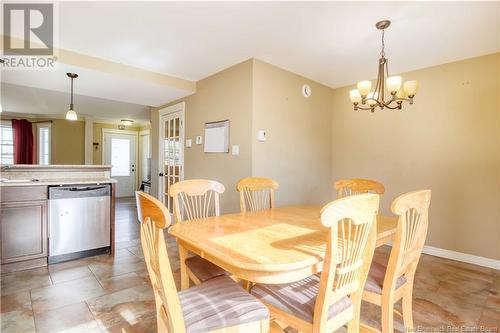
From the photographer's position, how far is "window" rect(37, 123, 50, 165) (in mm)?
6596

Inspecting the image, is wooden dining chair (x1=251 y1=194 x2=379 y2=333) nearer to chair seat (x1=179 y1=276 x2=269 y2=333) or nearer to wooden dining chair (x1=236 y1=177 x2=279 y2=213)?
chair seat (x1=179 y1=276 x2=269 y2=333)

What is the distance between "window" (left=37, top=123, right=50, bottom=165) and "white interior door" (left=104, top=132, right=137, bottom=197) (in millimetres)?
1315

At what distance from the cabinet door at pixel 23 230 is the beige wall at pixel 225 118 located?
190cm

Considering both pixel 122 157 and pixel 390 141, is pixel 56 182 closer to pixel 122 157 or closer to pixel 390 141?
pixel 390 141

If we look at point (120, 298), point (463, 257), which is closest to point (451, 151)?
point (463, 257)

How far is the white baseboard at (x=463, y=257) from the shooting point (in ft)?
9.15

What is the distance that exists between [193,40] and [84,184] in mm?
2007

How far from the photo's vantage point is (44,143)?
21.8ft

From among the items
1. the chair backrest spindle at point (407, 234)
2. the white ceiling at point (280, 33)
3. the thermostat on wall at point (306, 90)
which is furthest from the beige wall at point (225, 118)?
the chair backrest spindle at point (407, 234)

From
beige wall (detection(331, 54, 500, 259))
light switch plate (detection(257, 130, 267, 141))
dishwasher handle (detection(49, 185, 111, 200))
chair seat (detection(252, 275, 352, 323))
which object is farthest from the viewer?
light switch plate (detection(257, 130, 267, 141))

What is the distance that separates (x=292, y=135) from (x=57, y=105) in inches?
200

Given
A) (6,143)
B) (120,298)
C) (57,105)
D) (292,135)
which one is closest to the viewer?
(120,298)

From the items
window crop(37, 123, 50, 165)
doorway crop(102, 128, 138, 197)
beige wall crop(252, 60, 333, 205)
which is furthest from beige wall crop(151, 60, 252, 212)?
window crop(37, 123, 50, 165)

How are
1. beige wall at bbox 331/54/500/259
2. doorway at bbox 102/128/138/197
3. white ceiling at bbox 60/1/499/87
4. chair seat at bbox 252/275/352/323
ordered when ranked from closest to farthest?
chair seat at bbox 252/275/352/323
white ceiling at bbox 60/1/499/87
beige wall at bbox 331/54/500/259
doorway at bbox 102/128/138/197
